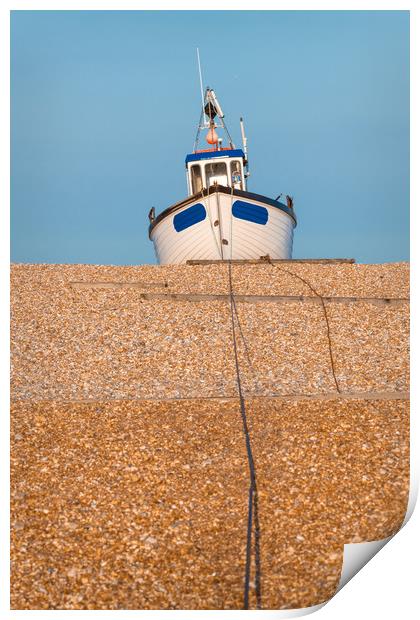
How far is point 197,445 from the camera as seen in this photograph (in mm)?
6008

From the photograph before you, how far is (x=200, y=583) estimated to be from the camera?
14.1ft

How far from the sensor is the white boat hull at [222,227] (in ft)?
50.9

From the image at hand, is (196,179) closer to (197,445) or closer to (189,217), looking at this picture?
(189,217)

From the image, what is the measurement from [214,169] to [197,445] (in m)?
11.8

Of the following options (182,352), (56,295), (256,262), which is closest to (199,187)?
(256,262)

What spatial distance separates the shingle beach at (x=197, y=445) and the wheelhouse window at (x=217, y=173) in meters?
6.70

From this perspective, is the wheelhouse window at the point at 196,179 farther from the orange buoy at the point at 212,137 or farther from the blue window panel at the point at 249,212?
the blue window panel at the point at 249,212

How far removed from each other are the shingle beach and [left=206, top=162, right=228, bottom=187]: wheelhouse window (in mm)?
6699

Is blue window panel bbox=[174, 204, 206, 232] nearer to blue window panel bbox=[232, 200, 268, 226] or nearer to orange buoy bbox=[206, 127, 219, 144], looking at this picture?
blue window panel bbox=[232, 200, 268, 226]

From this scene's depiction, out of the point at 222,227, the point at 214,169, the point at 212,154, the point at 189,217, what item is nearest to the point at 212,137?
the point at 212,154

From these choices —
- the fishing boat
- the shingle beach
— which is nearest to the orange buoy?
the fishing boat

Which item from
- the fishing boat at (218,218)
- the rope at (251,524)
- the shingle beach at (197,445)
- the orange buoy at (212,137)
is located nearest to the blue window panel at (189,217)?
the fishing boat at (218,218)

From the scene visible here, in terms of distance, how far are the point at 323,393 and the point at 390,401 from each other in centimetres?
71

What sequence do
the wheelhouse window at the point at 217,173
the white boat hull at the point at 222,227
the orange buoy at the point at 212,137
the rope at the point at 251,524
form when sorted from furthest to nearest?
1. the orange buoy at the point at 212,137
2. the wheelhouse window at the point at 217,173
3. the white boat hull at the point at 222,227
4. the rope at the point at 251,524
